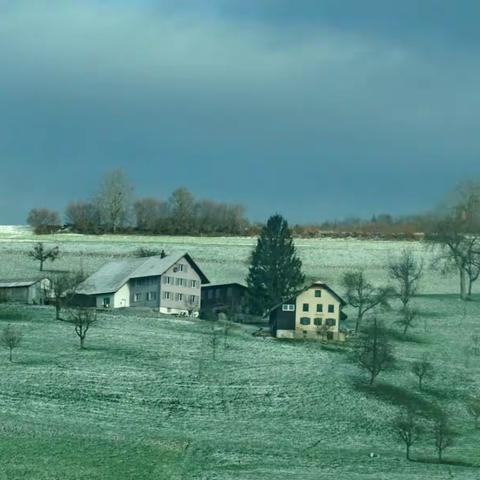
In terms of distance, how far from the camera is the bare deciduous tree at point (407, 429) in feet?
201

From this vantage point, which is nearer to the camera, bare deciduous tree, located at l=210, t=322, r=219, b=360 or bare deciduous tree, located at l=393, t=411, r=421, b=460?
bare deciduous tree, located at l=393, t=411, r=421, b=460

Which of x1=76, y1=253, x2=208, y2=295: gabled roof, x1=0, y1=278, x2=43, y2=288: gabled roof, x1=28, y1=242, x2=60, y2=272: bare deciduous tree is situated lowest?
x1=0, y1=278, x2=43, y2=288: gabled roof

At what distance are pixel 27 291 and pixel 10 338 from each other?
3266cm

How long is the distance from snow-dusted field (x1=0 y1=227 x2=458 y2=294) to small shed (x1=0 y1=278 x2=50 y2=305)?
11.2 metres

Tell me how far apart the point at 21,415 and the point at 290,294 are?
48.6 m

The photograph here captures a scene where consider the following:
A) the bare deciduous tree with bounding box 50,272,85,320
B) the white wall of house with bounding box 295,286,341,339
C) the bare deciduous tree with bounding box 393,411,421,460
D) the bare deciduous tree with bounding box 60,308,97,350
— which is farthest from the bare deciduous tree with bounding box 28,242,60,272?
the bare deciduous tree with bounding box 393,411,421,460

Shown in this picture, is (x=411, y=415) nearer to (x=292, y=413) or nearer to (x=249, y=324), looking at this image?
(x=292, y=413)

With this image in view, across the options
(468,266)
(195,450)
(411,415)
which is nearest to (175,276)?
(468,266)

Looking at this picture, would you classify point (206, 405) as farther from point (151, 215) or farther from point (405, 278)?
point (151, 215)

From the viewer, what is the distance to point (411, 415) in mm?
68250

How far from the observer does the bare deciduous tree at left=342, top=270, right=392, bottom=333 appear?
4183 inches

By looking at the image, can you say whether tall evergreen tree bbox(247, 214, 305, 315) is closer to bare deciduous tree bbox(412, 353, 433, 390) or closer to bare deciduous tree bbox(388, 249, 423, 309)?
bare deciduous tree bbox(388, 249, 423, 309)

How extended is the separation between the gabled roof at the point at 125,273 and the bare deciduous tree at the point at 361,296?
1421 centimetres

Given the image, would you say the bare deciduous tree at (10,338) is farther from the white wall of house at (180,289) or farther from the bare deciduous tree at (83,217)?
the bare deciduous tree at (83,217)
